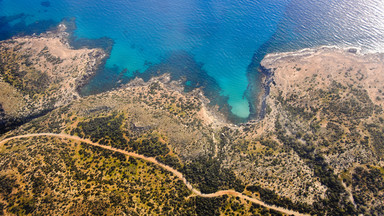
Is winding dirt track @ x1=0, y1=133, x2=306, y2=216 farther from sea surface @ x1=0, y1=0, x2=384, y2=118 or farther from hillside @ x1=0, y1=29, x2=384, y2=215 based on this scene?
sea surface @ x1=0, y1=0, x2=384, y2=118

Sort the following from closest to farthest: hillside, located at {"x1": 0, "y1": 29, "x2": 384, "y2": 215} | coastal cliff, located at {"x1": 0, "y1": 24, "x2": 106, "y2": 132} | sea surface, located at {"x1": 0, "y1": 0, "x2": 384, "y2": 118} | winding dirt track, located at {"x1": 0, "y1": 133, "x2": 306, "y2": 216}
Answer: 1. hillside, located at {"x1": 0, "y1": 29, "x2": 384, "y2": 215}
2. winding dirt track, located at {"x1": 0, "y1": 133, "x2": 306, "y2": 216}
3. coastal cliff, located at {"x1": 0, "y1": 24, "x2": 106, "y2": 132}
4. sea surface, located at {"x1": 0, "y1": 0, "x2": 384, "y2": 118}

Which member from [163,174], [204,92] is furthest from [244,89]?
[163,174]

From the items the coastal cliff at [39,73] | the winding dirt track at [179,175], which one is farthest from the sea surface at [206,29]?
the winding dirt track at [179,175]

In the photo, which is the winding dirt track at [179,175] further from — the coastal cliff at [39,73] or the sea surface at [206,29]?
the sea surface at [206,29]

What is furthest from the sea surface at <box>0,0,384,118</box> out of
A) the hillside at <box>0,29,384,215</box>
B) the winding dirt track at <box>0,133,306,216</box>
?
the winding dirt track at <box>0,133,306,216</box>

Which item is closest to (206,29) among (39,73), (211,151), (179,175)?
(211,151)

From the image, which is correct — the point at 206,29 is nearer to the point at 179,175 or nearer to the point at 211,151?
the point at 211,151
